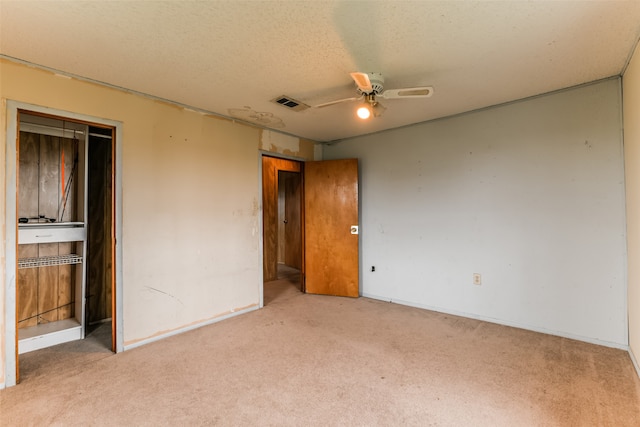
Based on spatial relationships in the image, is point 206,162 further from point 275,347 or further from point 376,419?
point 376,419

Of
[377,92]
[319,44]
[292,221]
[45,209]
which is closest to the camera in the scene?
[319,44]

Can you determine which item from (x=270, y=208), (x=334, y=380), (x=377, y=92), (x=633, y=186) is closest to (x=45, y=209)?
(x=270, y=208)

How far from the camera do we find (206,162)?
127 inches

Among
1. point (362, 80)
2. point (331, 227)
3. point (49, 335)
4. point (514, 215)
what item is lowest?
point (49, 335)

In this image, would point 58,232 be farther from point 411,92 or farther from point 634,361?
point 634,361

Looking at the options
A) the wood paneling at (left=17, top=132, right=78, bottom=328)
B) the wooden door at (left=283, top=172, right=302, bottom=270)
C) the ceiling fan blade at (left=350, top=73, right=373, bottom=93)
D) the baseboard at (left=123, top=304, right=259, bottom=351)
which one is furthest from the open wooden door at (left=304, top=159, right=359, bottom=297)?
the wood paneling at (left=17, top=132, right=78, bottom=328)

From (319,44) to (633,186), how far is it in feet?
8.45

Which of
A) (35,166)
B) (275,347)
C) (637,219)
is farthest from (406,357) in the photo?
(35,166)

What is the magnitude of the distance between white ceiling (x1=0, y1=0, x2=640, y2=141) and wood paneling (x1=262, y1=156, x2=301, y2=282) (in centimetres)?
242

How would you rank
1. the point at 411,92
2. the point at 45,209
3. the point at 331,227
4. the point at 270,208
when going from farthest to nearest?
the point at 270,208 < the point at 331,227 < the point at 45,209 < the point at 411,92

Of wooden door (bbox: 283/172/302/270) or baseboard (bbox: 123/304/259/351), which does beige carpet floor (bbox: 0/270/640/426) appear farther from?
wooden door (bbox: 283/172/302/270)

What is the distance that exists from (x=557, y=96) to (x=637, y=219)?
133 cm

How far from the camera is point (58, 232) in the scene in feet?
8.87

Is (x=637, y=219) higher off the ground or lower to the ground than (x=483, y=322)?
higher
